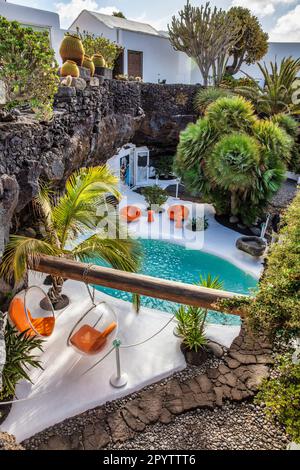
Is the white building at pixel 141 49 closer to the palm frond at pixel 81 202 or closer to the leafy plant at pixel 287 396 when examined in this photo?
the palm frond at pixel 81 202

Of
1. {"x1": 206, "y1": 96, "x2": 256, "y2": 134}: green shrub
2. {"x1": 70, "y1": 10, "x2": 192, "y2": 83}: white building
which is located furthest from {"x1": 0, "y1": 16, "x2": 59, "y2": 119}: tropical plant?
{"x1": 70, "y1": 10, "x2": 192, "y2": 83}: white building

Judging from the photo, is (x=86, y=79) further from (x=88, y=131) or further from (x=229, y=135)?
(x=229, y=135)

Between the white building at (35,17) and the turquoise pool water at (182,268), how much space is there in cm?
1180

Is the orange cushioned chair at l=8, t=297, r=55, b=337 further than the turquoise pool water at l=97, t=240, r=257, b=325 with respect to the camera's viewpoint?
No

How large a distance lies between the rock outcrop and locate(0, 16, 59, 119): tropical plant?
58 centimetres

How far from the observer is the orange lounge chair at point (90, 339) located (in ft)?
17.5

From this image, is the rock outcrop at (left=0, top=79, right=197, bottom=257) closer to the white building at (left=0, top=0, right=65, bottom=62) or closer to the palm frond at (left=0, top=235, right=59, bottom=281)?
the palm frond at (left=0, top=235, right=59, bottom=281)

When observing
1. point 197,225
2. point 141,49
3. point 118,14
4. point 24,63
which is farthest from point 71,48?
point 118,14

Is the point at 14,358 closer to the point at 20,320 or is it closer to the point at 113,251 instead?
the point at 20,320

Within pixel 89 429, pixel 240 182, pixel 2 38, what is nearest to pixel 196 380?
pixel 89 429

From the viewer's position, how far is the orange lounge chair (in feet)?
17.5

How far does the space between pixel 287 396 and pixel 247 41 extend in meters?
24.9
